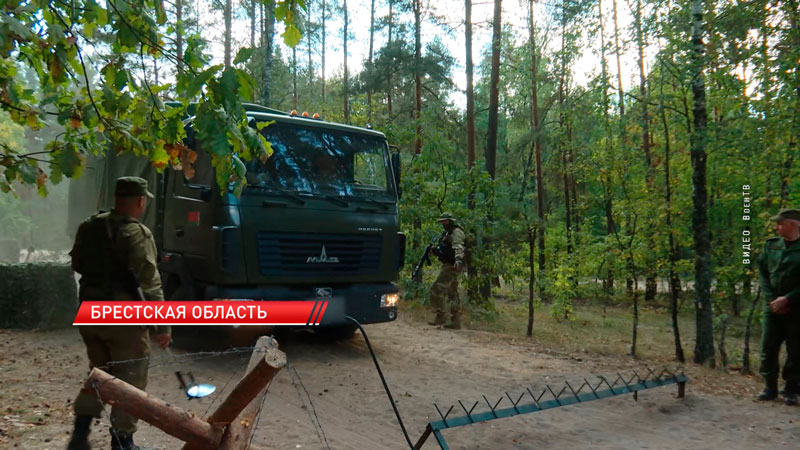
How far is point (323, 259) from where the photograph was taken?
6.07 meters

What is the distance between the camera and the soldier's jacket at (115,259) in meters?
3.60

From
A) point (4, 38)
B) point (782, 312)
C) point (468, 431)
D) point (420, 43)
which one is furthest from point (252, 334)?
point (420, 43)

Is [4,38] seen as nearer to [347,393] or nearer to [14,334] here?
[347,393]

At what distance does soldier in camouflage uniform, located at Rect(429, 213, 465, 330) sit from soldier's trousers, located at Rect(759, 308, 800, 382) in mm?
4517

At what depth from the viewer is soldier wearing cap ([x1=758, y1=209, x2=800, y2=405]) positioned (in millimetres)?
5473

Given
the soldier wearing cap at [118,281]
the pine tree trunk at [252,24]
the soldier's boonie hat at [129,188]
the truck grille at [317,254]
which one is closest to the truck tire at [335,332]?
the truck grille at [317,254]

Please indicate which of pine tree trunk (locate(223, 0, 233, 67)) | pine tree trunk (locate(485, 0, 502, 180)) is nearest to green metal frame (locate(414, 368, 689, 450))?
pine tree trunk (locate(485, 0, 502, 180))

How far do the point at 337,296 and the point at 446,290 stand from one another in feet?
13.3

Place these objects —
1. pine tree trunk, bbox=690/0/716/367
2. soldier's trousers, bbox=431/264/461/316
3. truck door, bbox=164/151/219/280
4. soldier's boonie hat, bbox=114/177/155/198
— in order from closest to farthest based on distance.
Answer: soldier's boonie hat, bbox=114/177/155/198
truck door, bbox=164/151/219/280
pine tree trunk, bbox=690/0/716/367
soldier's trousers, bbox=431/264/461/316

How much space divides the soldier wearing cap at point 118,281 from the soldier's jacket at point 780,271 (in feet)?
18.8

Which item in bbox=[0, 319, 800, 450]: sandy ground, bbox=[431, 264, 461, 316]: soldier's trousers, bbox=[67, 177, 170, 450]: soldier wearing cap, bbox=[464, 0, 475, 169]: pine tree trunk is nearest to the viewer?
bbox=[67, 177, 170, 450]: soldier wearing cap

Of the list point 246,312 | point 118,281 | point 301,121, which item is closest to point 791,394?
point 246,312

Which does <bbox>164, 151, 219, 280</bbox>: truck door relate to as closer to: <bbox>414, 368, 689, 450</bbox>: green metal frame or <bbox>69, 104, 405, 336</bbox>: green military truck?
<bbox>69, 104, 405, 336</bbox>: green military truck

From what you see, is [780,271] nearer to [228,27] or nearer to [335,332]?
[335,332]
